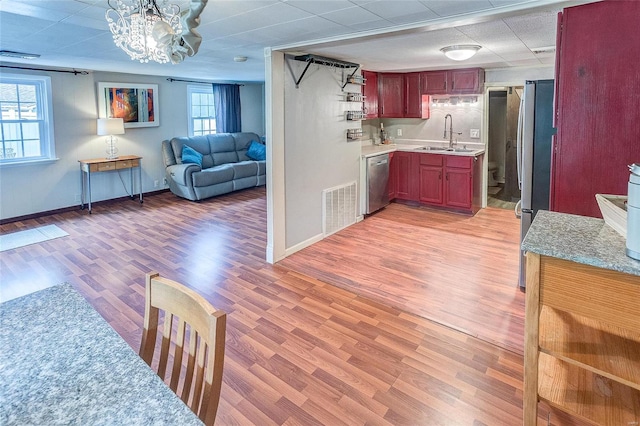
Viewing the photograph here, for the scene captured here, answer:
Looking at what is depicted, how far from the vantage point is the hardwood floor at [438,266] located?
Answer: 2891 mm

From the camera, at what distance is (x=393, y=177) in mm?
6238

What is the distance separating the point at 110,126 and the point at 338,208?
3.85m

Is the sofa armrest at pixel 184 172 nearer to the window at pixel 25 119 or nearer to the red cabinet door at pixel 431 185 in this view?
the window at pixel 25 119

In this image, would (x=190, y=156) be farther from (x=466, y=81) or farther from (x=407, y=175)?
(x=466, y=81)

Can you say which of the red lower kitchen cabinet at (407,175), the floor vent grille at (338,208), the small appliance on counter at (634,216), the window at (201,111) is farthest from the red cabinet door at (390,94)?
the small appliance on counter at (634,216)

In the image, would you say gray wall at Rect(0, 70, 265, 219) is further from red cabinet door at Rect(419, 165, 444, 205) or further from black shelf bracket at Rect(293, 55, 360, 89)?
red cabinet door at Rect(419, 165, 444, 205)

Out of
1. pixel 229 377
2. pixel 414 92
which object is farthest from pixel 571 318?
pixel 414 92

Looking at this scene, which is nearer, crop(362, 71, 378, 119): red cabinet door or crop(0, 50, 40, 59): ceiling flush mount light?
crop(0, 50, 40, 59): ceiling flush mount light

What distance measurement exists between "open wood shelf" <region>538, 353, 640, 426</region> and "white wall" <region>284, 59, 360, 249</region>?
2.88 m

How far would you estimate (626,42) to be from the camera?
1.95 metres

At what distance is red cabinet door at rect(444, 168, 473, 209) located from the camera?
558 cm

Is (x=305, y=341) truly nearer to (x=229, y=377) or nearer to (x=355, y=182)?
(x=229, y=377)

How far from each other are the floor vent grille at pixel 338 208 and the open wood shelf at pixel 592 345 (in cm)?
316

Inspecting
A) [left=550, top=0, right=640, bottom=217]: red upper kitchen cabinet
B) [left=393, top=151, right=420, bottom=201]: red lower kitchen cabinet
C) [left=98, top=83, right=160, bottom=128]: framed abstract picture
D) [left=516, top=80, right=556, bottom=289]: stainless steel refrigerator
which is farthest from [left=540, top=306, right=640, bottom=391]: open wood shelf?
[left=98, top=83, right=160, bottom=128]: framed abstract picture
